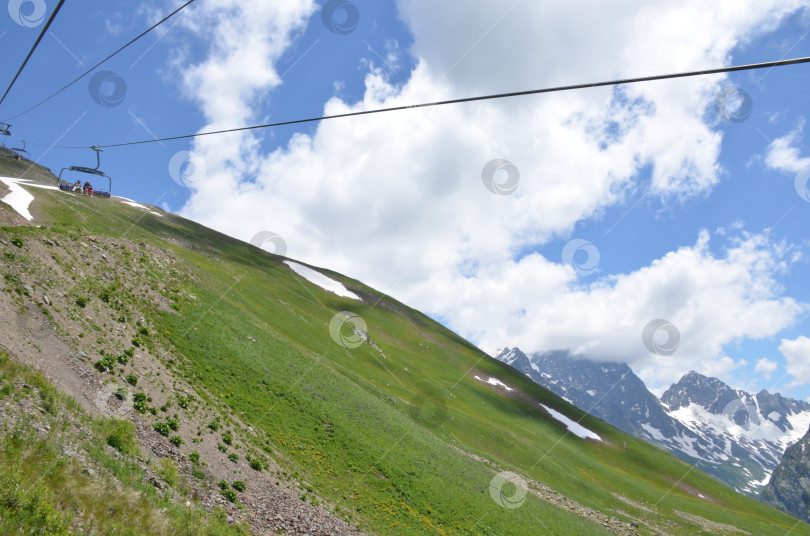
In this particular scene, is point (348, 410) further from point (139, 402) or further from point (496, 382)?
point (496, 382)

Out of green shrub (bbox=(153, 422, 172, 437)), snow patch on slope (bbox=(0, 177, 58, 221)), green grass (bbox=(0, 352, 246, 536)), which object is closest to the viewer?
green grass (bbox=(0, 352, 246, 536))

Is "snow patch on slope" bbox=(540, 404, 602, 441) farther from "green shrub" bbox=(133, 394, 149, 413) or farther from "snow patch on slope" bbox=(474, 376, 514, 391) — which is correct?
"green shrub" bbox=(133, 394, 149, 413)

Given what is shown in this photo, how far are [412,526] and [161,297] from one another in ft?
91.5

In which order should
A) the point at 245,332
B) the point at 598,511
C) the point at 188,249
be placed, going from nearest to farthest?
the point at 245,332 < the point at 598,511 < the point at 188,249

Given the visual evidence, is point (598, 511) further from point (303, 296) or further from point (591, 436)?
point (303, 296)

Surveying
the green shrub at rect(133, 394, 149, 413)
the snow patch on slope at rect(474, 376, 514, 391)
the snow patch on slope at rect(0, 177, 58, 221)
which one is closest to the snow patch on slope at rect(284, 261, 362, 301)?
the snow patch on slope at rect(474, 376, 514, 391)

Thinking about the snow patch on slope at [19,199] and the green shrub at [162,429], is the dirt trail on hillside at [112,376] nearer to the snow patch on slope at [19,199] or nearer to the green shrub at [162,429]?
the green shrub at [162,429]

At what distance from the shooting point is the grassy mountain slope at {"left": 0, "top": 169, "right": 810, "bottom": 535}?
27.8 metres

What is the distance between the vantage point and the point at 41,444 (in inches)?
491

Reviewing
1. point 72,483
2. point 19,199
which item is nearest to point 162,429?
point 72,483

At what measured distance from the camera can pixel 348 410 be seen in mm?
38688

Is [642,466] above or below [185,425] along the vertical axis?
above

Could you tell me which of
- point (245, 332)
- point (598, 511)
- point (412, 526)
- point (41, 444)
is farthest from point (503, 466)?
point (41, 444)

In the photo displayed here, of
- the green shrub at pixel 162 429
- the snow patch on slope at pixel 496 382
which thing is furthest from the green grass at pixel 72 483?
the snow patch on slope at pixel 496 382
